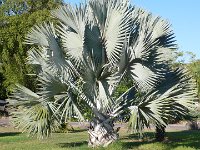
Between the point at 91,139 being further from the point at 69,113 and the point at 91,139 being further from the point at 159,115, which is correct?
the point at 159,115

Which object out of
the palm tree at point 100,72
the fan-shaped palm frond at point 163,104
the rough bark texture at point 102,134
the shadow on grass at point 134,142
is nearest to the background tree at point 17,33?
the shadow on grass at point 134,142

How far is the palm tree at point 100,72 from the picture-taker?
15.5 m

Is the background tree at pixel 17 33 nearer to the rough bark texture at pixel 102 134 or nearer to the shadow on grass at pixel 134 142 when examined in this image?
the shadow on grass at pixel 134 142

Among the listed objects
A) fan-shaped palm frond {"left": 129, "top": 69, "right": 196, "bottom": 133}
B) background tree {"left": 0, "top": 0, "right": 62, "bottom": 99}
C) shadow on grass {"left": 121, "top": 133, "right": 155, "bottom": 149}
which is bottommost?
shadow on grass {"left": 121, "top": 133, "right": 155, "bottom": 149}

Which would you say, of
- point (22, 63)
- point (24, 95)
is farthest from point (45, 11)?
point (24, 95)

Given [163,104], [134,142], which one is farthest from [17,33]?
[163,104]

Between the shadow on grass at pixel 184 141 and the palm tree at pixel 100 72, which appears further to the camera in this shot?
the shadow on grass at pixel 184 141

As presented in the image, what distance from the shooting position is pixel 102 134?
16.3 metres

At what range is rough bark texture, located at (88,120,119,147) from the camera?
16203mm

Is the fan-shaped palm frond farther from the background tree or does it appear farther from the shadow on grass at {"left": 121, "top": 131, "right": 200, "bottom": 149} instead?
the background tree

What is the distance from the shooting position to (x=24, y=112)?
1648cm

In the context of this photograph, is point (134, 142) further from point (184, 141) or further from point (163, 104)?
point (163, 104)

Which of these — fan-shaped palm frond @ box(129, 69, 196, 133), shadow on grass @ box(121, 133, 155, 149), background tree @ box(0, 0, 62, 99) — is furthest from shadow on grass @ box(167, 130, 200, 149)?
background tree @ box(0, 0, 62, 99)

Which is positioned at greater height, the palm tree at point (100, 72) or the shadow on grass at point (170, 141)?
the palm tree at point (100, 72)
